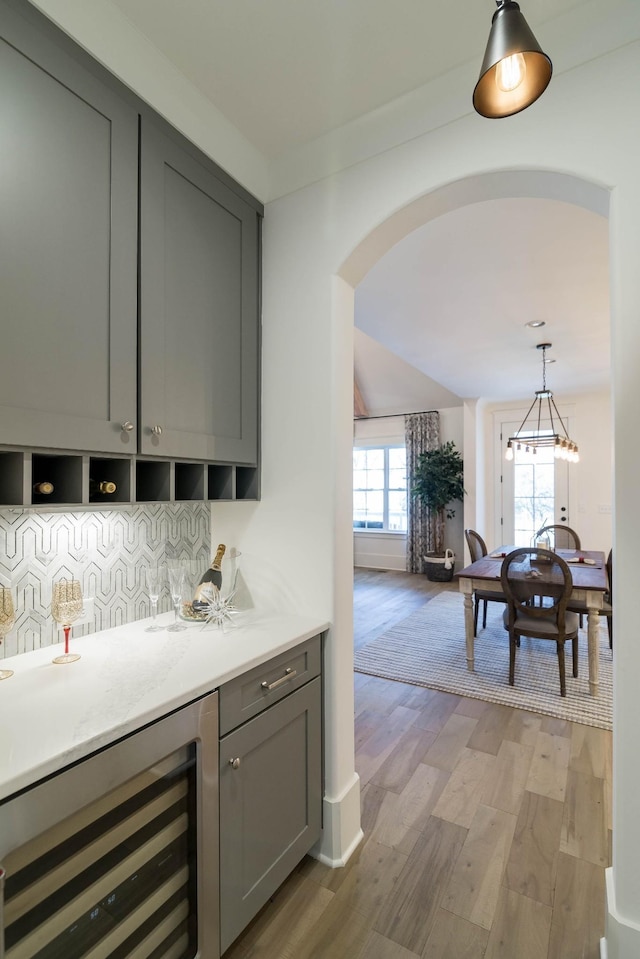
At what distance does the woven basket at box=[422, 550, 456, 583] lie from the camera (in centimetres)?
679

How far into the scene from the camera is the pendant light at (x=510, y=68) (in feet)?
2.68

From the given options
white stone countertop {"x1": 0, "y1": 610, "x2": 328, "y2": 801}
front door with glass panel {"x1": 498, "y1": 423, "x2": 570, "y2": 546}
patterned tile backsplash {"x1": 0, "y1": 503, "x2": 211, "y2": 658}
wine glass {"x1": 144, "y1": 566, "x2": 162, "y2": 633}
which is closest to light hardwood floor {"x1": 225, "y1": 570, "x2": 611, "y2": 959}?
white stone countertop {"x1": 0, "y1": 610, "x2": 328, "y2": 801}

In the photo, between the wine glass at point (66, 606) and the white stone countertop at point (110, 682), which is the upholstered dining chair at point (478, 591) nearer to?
the white stone countertop at point (110, 682)

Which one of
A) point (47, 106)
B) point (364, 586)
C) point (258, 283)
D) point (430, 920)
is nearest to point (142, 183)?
point (47, 106)

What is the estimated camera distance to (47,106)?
121 centimetres

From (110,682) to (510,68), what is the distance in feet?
5.50

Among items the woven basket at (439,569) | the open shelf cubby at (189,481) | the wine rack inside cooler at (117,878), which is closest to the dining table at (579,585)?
the woven basket at (439,569)

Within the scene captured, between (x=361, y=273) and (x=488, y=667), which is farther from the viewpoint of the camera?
(x=488, y=667)

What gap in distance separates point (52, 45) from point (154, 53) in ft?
1.25

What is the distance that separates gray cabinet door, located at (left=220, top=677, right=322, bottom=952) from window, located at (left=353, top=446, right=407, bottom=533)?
6.12 meters

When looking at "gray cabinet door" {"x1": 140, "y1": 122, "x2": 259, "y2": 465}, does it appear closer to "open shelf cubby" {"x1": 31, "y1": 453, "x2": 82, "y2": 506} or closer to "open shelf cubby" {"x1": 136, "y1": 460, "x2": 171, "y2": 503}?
"open shelf cubby" {"x1": 136, "y1": 460, "x2": 171, "y2": 503}

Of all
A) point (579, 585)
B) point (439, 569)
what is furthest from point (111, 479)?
point (439, 569)

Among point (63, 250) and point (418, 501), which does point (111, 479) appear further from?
point (418, 501)

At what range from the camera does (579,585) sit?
321 cm
